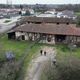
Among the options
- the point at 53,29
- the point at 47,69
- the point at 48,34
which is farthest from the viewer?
the point at 53,29

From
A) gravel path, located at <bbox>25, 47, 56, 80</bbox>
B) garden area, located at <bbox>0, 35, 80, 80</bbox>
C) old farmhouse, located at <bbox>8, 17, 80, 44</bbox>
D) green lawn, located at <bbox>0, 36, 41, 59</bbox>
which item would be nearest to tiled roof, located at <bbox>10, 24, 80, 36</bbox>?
old farmhouse, located at <bbox>8, 17, 80, 44</bbox>

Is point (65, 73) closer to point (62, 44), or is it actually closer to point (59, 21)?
point (62, 44)

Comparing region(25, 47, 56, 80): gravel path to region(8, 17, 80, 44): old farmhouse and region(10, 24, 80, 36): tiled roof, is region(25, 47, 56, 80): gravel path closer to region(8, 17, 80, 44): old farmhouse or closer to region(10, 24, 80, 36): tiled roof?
region(8, 17, 80, 44): old farmhouse

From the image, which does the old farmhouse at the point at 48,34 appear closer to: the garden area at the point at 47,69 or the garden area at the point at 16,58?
the garden area at the point at 16,58

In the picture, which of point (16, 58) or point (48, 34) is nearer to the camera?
point (16, 58)

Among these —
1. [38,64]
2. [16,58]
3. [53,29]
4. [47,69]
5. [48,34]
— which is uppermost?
[53,29]

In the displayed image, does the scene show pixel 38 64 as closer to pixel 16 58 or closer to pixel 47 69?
pixel 16 58

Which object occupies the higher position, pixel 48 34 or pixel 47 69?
pixel 48 34

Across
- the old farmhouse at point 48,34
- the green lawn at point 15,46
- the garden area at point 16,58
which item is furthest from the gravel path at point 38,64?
the old farmhouse at point 48,34

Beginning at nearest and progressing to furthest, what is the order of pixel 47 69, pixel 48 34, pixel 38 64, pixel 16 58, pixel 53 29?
1. pixel 47 69
2. pixel 38 64
3. pixel 16 58
4. pixel 48 34
5. pixel 53 29

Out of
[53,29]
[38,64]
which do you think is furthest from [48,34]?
[38,64]
